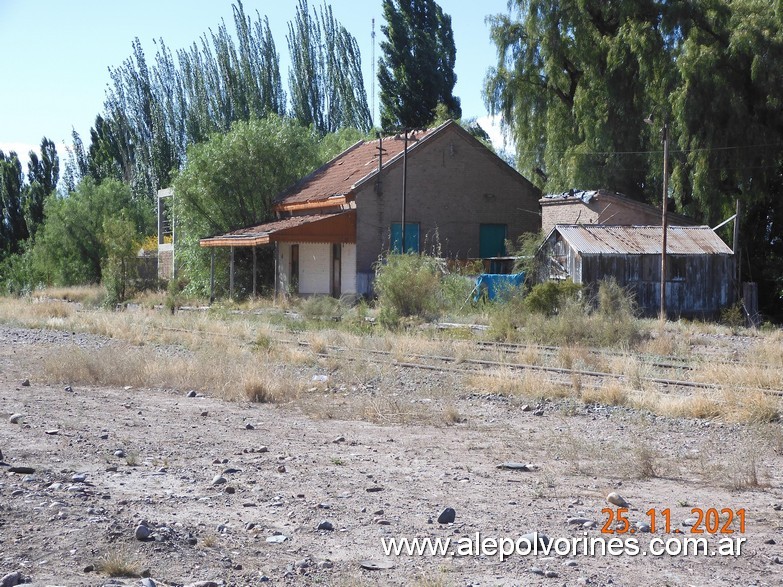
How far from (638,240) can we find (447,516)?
23940 mm

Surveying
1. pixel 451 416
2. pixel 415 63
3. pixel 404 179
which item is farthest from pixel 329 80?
pixel 451 416

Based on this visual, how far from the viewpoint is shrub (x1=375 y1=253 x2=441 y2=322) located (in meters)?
24.8

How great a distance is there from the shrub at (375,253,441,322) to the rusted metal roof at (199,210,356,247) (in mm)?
8690

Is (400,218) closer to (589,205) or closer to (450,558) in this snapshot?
(589,205)

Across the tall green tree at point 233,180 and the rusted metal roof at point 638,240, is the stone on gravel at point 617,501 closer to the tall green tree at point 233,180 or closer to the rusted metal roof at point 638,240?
the rusted metal roof at point 638,240

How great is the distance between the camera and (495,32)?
38.0 meters

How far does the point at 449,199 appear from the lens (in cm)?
3691

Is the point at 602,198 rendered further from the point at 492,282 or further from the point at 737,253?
the point at 492,282

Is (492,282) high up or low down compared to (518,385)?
up

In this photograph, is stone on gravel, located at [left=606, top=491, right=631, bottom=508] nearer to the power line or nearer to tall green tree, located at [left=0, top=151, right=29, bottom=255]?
the power line

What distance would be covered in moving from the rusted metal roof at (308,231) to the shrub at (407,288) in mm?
8690

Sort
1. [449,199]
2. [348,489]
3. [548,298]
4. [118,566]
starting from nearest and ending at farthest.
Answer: [118,566]
[348,489]
[548,298]
[449,199]

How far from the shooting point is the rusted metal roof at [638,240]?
28547mm

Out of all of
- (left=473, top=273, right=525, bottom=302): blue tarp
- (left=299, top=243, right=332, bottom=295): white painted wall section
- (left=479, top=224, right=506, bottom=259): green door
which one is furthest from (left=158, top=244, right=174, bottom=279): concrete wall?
(left=473, top=273, right=525, bottom=302): blue tarp
